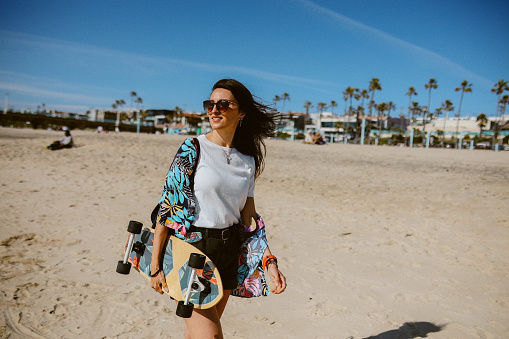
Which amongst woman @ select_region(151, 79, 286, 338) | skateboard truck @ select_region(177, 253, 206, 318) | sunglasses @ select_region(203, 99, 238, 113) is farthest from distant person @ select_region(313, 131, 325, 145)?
skateboard truck @ select_region(177, 253, 206, 318)

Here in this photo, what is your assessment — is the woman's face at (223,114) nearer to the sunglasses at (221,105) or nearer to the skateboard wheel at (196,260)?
the sunglasses at (221,105)

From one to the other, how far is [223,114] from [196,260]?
0.83 meters

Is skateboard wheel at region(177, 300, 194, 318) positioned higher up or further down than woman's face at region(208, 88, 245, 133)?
→ further down

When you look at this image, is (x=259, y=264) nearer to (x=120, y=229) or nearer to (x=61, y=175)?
(x=120, y=229)

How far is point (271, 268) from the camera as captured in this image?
2.14 m

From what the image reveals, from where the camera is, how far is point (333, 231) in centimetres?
691

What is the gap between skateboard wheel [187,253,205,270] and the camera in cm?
173

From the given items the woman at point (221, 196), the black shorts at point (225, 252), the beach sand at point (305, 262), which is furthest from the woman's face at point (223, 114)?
the beach sand at point (305, 262)

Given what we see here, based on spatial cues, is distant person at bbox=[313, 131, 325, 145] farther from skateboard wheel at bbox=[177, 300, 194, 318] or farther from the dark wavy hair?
skateboard wheel at bbox=[177, 300, 194, 318]

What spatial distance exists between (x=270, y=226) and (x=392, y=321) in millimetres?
3568

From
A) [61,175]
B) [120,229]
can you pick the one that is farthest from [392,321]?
[61,175]

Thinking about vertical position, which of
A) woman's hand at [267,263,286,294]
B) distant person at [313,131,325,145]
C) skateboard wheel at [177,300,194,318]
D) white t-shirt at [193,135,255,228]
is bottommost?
skateboard wheel at [177,300,194,318]

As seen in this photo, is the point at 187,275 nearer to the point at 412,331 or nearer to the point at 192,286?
the point at 192,286

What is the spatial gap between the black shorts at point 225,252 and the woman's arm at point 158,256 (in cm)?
15
